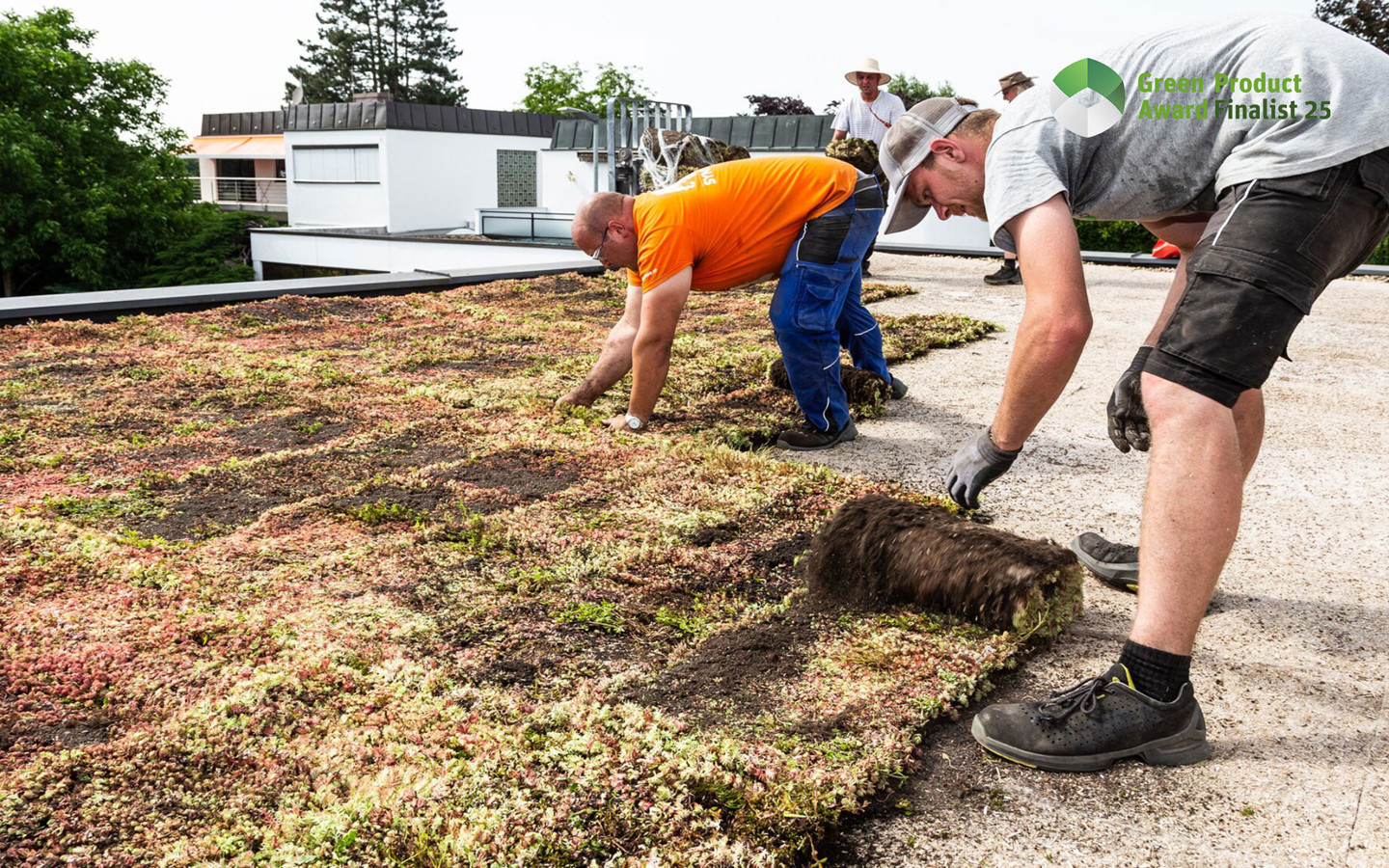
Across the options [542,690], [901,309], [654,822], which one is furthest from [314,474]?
[901,309]

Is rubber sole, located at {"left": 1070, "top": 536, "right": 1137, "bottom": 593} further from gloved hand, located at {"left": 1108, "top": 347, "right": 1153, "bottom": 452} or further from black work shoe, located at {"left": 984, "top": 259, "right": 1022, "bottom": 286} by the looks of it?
black work shoe, located at {"left": 984, "top": 259, "right": 1022, "bottom": 286}

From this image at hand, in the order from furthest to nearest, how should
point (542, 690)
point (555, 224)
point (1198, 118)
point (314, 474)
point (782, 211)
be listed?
point (555, 224), point (782, 211), point (314, 474), point (542, 690), point (1198, 118)

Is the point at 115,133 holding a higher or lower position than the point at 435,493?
higher

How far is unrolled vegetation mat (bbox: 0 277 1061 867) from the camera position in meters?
1.54

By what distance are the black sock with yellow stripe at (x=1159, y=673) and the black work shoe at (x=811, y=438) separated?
2.14m

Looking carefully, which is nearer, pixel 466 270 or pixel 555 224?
pixel 466 270

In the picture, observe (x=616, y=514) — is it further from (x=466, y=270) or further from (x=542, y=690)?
(x=466, y=270)

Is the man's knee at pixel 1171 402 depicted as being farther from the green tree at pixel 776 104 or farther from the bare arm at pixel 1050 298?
the green tree at pixel 776 104

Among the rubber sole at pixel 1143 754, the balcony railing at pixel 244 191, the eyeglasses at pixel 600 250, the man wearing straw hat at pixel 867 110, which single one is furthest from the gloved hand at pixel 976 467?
→ the balcony railing at pixel 244 191

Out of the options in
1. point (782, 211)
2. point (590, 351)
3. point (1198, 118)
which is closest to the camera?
point (1198, 118)

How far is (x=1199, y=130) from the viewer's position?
5.98ft

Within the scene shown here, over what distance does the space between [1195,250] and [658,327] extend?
6.81 feet

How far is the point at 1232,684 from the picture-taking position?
200 cm

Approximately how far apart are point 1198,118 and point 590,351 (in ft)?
13.2
